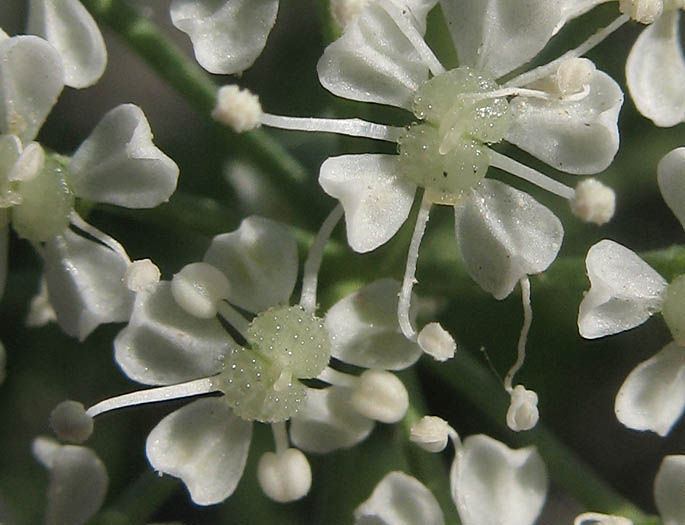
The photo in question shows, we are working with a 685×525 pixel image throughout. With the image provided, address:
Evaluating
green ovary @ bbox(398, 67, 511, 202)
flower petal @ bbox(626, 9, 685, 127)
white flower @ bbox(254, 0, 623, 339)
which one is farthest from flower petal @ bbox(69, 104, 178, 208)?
flower petal @ bbox(626, 9, 685, 127)

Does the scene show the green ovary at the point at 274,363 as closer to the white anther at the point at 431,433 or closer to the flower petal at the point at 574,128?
the white anther at the point at 431,433

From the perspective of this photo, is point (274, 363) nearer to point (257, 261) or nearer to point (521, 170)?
point (257, 261)

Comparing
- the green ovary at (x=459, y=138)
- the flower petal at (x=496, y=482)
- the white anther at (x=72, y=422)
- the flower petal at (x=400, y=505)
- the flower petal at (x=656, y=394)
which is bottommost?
the white anther at (x=72, y=422)

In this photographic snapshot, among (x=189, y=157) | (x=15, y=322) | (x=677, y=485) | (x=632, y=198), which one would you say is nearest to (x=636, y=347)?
(x=632, y=198)

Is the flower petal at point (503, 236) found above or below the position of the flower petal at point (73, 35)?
above

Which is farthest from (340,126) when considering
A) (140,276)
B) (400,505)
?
(400,505)

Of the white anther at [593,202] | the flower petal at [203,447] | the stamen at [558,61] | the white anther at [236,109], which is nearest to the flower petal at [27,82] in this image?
the white anther at [236,109]

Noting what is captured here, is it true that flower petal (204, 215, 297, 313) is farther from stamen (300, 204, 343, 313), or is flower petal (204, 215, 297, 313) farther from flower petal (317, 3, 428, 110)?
flower petal (317, 3, 428, 110)

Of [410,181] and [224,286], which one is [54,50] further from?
[410,181]
